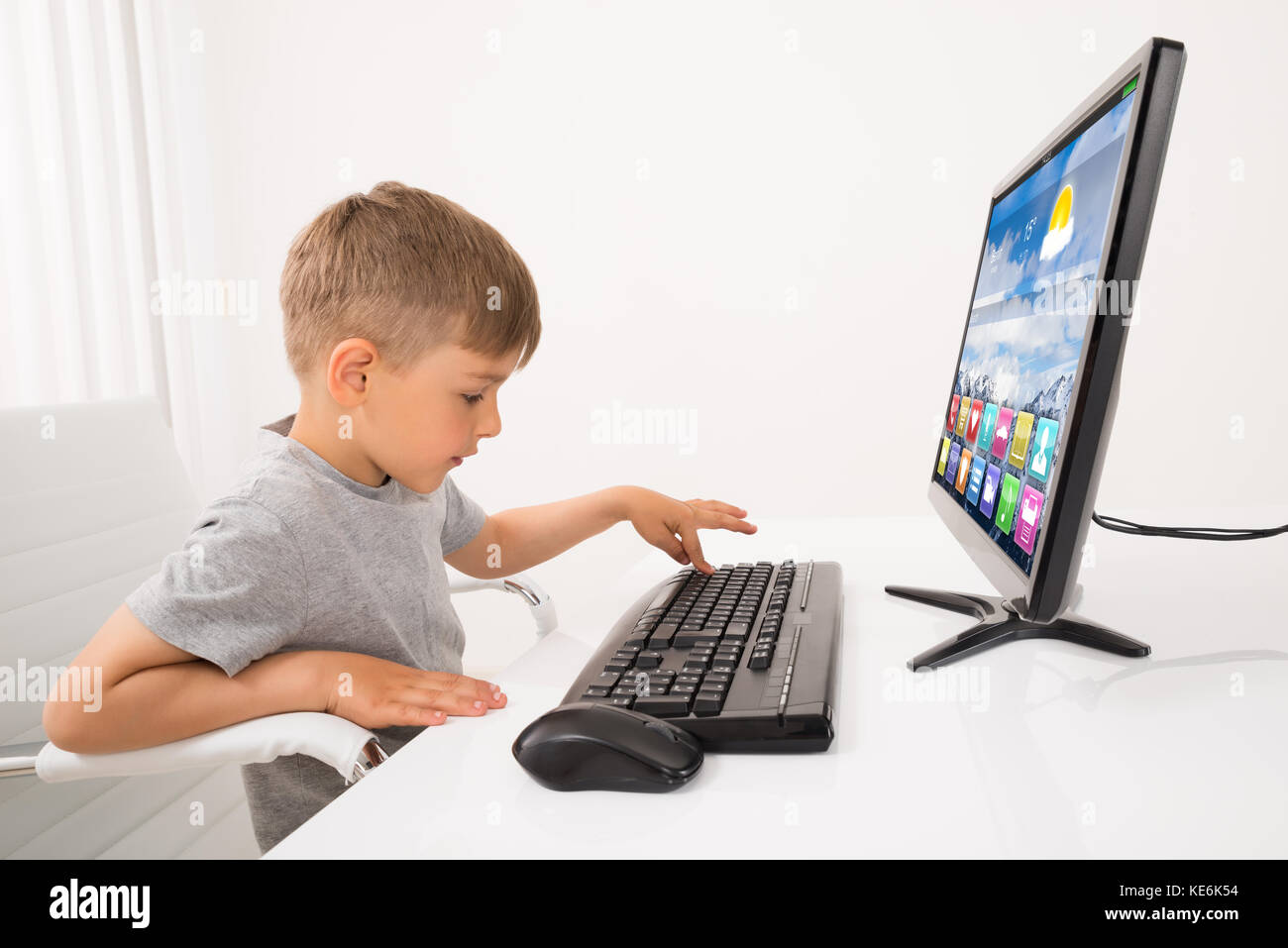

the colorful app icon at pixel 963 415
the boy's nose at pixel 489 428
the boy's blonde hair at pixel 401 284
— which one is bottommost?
the boy's nose at pixel 489 428

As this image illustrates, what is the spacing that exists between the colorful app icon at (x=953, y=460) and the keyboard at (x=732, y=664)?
222mm

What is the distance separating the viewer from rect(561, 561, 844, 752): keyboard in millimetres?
539

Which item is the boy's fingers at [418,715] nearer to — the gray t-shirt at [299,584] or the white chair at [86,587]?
the gray t-shirt at [299,584]

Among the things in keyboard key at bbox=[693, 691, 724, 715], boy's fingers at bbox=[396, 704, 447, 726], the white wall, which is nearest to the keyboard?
keyboard key at bbox=[693, 691, 724, 715]

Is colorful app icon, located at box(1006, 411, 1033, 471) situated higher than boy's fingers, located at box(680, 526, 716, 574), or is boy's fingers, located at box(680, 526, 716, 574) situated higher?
colorful app icon, located at box(1006, 411, 1033, 471)

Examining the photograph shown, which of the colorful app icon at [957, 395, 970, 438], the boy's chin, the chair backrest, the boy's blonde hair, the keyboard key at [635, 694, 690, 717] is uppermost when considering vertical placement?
the boy's blonde hair

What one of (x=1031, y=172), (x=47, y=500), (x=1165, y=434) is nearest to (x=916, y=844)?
(x=1031, y=172)

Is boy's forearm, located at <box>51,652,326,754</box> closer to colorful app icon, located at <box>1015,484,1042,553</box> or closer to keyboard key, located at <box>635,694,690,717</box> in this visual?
keyboard key, located at <box>635,694,690,717</box>

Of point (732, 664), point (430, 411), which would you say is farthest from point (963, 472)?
point (430, 411)

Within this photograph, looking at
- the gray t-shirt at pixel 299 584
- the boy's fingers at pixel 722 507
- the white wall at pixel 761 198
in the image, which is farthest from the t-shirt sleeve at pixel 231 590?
the white wall at pixel 761 198

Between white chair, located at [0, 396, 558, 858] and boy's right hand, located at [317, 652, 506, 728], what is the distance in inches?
8.0

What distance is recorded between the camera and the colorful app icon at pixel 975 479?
0.85 m

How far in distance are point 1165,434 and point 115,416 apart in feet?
7.73
